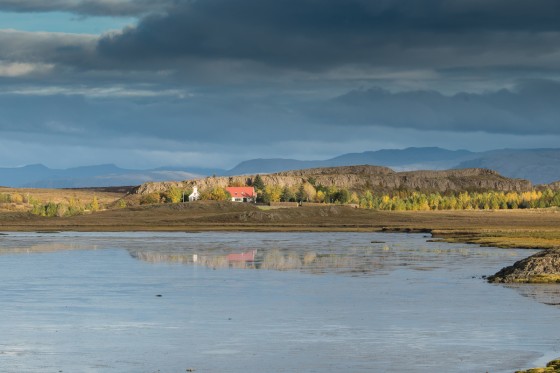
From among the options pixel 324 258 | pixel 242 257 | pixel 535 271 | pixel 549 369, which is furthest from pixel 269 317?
pixel 242 257

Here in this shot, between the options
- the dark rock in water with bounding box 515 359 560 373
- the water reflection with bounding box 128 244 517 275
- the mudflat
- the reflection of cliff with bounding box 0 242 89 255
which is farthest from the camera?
the mudflat

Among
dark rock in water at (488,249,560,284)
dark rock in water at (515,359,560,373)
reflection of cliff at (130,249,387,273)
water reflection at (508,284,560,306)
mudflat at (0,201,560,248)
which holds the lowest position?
dark rock in water at (515,359,560,373)

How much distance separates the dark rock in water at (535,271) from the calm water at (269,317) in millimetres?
1602

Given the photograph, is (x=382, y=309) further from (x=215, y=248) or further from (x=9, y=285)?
(x=215, y=248)

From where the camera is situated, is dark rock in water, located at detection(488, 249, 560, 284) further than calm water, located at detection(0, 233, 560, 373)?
Yes

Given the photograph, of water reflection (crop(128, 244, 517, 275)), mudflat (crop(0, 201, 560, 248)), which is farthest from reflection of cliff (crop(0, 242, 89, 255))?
mudflat (crop(0, 201, 560, 248))

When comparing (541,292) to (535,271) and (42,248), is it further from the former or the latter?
(42,248)

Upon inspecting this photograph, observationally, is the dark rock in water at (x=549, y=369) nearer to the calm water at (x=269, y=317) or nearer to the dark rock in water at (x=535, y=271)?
the calm water at (x=269, y=317)

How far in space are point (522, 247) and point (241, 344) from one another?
191 ft

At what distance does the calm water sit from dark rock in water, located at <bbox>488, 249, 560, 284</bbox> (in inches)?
63.1

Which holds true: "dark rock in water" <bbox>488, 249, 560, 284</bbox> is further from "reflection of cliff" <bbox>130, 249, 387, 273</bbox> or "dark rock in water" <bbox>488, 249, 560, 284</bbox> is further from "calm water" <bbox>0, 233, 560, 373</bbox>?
"reflection of cliff" <bbox>130, 249, 387, 273</bbox>

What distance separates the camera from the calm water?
25.6m

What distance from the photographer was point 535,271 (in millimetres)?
48656

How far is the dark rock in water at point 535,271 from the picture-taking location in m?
47.8
